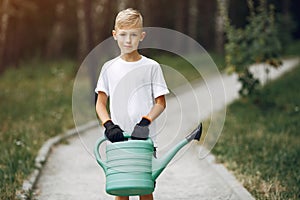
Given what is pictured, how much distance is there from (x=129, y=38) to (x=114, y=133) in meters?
0.62

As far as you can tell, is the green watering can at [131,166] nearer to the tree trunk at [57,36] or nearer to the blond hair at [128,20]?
the blond hair at [128,20]

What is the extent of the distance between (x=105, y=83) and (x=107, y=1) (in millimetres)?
18839

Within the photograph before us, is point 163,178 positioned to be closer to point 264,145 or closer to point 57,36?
point 264,145

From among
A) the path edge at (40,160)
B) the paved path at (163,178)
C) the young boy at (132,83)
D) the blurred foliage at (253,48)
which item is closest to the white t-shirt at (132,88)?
the young boy at (132,83)

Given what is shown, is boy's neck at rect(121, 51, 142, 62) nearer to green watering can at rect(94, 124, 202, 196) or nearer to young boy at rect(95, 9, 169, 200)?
young boy at rect(95, 9, 169, 200)

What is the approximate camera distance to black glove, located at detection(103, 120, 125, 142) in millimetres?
3479

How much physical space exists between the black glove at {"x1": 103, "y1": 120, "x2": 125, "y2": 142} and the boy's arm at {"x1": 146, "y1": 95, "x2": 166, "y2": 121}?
0.23m

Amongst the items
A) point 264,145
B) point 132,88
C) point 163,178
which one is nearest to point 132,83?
point 132,88

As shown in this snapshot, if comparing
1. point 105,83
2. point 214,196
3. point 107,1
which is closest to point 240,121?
point 214,196

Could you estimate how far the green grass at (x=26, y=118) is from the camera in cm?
590

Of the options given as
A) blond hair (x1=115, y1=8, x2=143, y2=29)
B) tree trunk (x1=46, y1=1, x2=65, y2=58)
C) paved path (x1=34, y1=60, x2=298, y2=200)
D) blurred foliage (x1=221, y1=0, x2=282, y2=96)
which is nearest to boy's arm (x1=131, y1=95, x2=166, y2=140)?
blond hair (x1=115, y1=8, x2=143, y2=29)

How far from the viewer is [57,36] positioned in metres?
27.5

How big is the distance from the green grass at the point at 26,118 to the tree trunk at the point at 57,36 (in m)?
10.2

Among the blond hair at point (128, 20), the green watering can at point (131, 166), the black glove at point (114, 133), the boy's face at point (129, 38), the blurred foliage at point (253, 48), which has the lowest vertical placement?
the green watering can at point (131, 166)
